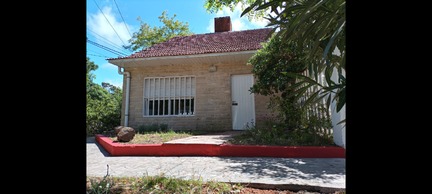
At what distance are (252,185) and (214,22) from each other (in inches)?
443

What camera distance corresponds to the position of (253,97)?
360 inches

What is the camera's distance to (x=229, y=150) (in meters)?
5.04

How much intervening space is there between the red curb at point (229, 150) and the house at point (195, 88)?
3711 mm

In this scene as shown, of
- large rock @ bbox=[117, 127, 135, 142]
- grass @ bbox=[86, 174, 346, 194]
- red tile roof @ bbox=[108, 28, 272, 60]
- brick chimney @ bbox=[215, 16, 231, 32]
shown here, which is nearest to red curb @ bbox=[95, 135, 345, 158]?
large rock @ bbox=[117, 127, 135, 142]

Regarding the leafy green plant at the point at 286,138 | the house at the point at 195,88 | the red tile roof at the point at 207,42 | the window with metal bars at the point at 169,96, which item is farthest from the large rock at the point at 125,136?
the red tile roof at the point at 207,42

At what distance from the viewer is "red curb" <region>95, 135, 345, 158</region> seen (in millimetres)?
4707

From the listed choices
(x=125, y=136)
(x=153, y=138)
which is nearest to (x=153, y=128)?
(x=153, y=138)

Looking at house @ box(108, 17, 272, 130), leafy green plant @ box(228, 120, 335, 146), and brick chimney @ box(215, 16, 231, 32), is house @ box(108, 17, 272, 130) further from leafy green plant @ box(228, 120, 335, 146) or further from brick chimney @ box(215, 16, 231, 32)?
leafy green plant @ box(228, 120, 335, 146)

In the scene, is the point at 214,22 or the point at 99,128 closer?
the point at 99,128
